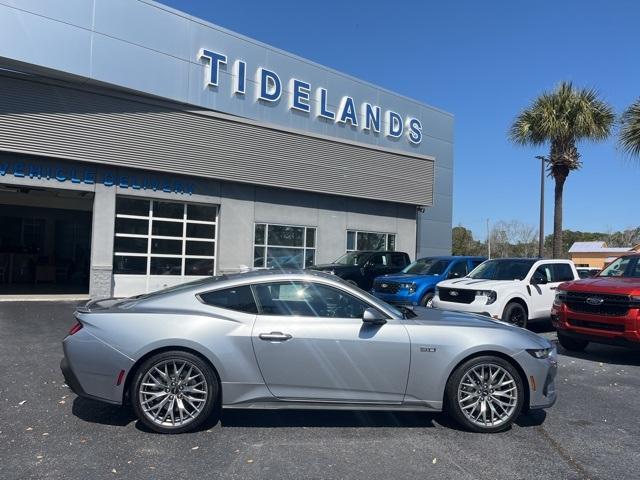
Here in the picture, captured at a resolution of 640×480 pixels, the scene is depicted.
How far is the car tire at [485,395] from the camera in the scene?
497 centimetres

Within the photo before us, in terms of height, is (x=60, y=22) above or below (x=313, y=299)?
above

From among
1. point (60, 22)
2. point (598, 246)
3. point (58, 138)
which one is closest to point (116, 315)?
point (58, 138)

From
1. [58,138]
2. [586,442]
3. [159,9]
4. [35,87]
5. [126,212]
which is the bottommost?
[586,442]

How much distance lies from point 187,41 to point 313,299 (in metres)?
14.0

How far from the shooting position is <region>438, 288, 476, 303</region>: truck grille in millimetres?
10812

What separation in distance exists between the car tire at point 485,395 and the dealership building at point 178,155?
10856 mm

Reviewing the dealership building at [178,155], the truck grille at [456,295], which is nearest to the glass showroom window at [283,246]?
the dealership building at [178,155]

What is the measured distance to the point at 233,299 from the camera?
5074 mm

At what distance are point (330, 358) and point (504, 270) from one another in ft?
26.2

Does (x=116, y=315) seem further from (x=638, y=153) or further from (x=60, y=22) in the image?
(x=638, y=153)

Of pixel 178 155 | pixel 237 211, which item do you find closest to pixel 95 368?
pixel 178 155

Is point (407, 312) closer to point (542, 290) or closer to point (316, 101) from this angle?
point (542, 290)

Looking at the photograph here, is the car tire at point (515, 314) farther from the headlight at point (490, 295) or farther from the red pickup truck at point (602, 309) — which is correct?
the red pickup truck at point (602, 309)

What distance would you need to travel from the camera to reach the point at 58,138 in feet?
47.5
